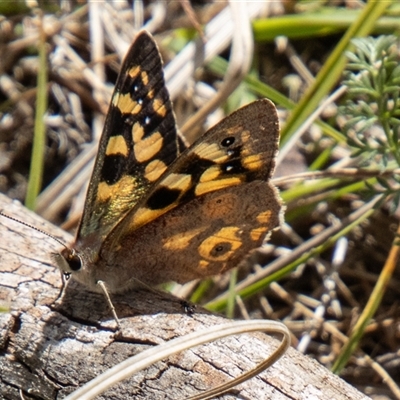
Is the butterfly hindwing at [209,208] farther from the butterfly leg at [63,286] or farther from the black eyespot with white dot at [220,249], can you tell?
the butterfly leg at [63,286]

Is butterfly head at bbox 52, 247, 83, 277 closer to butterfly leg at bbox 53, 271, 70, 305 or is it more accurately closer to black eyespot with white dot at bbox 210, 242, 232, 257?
butterfly leg at bbox 53, 271, 70, 305

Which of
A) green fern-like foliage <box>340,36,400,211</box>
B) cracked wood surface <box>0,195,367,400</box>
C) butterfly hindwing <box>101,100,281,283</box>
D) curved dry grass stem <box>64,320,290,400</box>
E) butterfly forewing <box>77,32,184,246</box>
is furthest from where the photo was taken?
green fern-like foliage <box>340,36,400,211</box>

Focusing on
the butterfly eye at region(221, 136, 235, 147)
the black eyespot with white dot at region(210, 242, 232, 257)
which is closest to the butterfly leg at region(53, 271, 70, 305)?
the black eyespot with white dot at region(210, 242, 232, 257)

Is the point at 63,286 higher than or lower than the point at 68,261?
lower

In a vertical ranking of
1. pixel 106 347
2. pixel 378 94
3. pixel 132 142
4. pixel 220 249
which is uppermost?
pixel 378 94

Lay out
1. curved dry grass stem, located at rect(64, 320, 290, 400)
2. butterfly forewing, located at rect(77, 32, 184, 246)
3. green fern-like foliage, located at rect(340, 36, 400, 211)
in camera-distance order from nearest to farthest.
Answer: curved dry grass stem, located at rect(64, 320, 290, 400)
butterfly forewing, located at rect(77, 32, 184, 246)
green fern-like foliage, located at rect(340, 36, 400, 211)

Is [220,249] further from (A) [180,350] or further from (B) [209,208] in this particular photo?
(A) [180,350]

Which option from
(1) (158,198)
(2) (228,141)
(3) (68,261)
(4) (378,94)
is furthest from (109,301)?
(4) (378,94)
